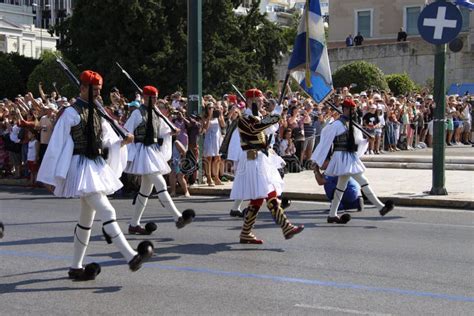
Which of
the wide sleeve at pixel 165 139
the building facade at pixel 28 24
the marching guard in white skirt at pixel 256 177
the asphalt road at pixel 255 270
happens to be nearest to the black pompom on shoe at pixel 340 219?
the asphalt road at pixel 255 270

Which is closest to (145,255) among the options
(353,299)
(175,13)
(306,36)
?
(353,299)

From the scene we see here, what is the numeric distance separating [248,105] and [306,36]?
296 centimetres

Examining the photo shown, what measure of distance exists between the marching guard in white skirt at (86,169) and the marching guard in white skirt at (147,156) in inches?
107

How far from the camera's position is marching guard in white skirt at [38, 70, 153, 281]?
7930 mm

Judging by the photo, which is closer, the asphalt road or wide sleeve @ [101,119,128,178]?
the asphalt road

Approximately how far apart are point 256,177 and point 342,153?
2.58m

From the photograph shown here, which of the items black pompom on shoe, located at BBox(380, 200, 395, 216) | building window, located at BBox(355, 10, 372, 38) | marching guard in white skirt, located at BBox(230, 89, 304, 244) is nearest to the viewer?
marching guard in white skirt, located at BBox(230, 89, 304, 244)

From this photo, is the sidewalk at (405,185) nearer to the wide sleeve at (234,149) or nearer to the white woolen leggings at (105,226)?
the wide sleeve at (234,149)

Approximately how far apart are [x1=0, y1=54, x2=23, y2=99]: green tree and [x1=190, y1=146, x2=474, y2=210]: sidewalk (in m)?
32.8

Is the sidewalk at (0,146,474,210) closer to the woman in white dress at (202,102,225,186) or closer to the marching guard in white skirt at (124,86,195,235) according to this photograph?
the woman in white dress at (202,102,225,186)

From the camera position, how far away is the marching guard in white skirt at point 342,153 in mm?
12234

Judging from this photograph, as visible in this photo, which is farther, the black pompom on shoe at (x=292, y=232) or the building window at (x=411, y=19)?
the building window at (x=411, y=19)

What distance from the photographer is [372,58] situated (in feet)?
158

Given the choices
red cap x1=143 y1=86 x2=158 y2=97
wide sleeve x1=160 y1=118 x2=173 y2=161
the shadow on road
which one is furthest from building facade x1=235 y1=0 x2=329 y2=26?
the shadow on road
